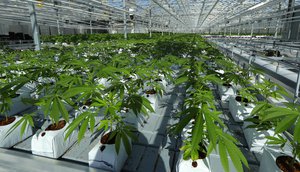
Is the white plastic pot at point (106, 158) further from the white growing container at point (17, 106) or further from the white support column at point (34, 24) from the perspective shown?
the white support column at point (34, 24)

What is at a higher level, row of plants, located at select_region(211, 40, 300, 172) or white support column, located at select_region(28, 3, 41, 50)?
white support column, located at select_region(28, 3, 41, 50)

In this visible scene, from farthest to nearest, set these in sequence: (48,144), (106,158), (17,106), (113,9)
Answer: (113,9)
(17,106)
(48,144)
(106,158)

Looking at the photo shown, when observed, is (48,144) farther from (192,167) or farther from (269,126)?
(269,126)

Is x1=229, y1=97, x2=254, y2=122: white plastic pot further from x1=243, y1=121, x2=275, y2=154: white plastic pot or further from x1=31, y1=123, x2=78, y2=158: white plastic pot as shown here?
x1=31, y1=123, x2=78, y2=158: white plastic pot

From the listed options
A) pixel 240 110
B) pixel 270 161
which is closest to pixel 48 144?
pixel 270 161

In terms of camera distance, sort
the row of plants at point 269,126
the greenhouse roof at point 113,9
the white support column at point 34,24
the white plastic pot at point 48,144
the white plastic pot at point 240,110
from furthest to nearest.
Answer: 1. the greenhouse roof at point 113,9
2. the white support column at point 34,24
3. the white plastic pot at point 240,110
4. the white plastic pot at point 48,144
5. the row of plants at point 269,126

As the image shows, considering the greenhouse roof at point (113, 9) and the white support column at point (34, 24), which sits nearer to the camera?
the white support column at point (34, 24)

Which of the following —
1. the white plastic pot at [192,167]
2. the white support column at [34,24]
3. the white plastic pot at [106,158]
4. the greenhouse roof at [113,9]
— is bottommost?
the white plastic pot at [106,158]

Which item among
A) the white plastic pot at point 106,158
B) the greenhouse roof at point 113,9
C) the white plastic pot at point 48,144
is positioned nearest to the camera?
the white plastic pot at point 106,158

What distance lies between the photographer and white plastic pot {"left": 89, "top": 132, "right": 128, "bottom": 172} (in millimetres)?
1667

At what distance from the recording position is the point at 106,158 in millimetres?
1682

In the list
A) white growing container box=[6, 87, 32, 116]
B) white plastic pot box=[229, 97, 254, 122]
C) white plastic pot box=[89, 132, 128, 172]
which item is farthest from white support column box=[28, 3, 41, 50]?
white plastic pot box=[229, 97, 254, 122]

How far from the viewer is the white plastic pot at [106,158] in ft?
5.47

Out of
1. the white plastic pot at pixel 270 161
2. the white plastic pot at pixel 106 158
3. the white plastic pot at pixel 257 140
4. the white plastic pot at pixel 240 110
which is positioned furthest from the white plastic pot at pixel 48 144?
the white plastic pot at pixel 240 110
